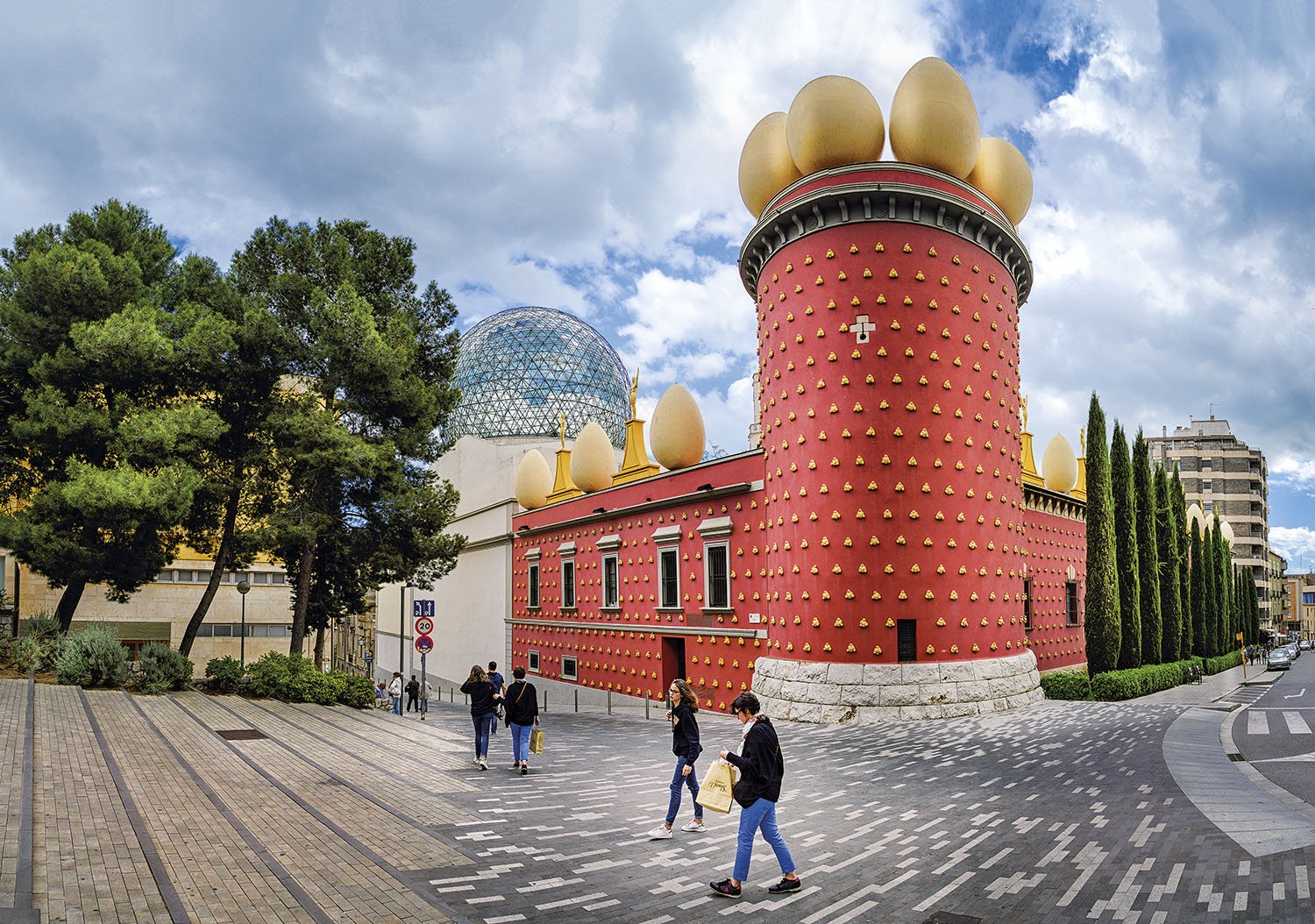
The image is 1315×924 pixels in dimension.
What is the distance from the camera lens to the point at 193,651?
39.2m

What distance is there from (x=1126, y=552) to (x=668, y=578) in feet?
48.9

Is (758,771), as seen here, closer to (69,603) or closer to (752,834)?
(752,834)

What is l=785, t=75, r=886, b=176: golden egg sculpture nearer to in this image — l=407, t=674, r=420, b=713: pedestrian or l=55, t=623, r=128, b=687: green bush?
l=407, t=674, r=420, b=713: pedestrian

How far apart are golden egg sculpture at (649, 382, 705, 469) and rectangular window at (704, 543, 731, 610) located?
10.6ft

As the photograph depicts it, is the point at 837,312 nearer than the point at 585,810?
No

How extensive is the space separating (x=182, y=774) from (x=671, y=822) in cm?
740

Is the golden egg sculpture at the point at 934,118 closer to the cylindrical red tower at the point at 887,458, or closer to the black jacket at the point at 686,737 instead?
the cylindrical red tower at the point at 887,458

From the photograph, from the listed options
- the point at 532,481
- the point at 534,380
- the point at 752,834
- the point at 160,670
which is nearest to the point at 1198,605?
the point at 532,481

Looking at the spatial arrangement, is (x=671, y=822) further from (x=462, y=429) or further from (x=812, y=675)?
(x=462, y=429)

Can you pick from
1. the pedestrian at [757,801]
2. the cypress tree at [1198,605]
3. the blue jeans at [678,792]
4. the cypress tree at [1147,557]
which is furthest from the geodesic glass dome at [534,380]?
the pedestrian at [757,801]

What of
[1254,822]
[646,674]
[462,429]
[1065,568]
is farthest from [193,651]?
[1254,822]

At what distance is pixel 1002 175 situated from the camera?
22453 mm

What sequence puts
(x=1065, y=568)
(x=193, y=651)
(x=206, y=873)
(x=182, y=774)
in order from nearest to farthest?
1. (x=206, y=873)
2. (x=182, y=774)
3. (x=1065, y=568)
4. (x=193, y=651)

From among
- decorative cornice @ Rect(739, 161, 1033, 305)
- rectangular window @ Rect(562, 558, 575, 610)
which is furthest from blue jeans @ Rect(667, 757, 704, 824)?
rectangular window @ Rect(562, 558, 575, 610)
